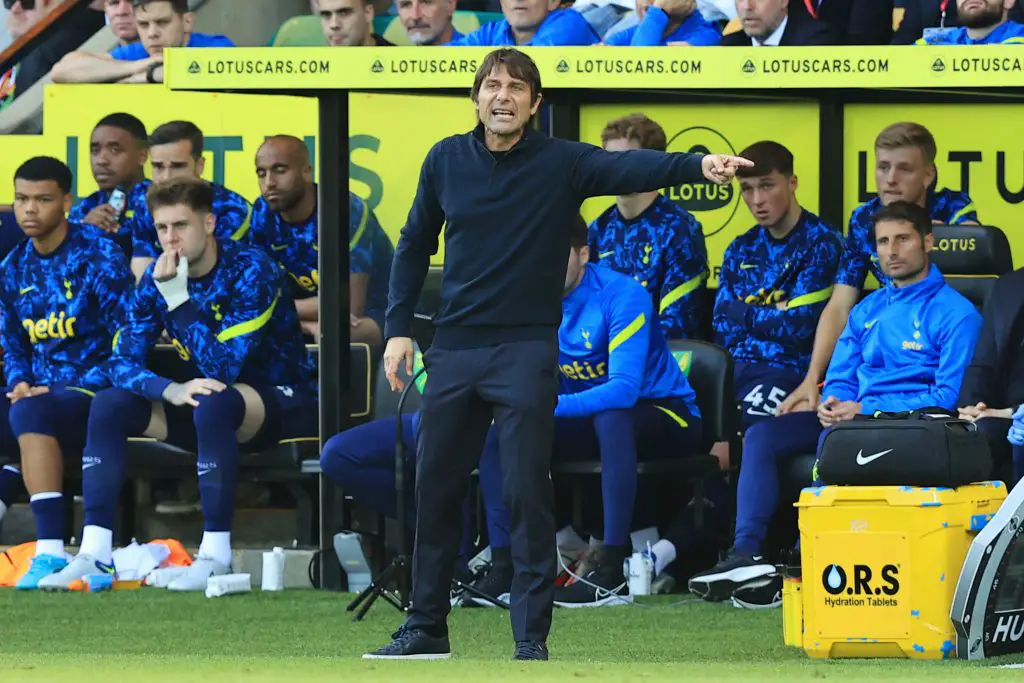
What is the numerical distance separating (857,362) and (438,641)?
2733mm

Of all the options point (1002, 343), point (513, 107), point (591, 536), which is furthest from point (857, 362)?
point (513, 107)

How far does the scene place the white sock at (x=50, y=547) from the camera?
8.67m

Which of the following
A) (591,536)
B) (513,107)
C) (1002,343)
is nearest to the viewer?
(513,107)

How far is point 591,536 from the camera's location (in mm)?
8555

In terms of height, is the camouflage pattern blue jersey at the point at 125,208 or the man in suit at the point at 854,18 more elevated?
the man in suit at the point at 854,18

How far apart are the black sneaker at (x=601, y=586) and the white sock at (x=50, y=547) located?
2.22m

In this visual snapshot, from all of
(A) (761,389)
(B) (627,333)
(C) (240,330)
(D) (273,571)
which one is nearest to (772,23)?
(A) (761,389)

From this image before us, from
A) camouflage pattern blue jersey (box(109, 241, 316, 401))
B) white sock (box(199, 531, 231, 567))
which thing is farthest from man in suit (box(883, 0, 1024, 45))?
white sock (box(199, 531, 231, 567))

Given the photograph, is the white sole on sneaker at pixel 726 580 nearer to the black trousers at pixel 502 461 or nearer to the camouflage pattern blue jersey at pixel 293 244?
the black trousers at pixel 502 461

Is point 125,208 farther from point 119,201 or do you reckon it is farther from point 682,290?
point 682,290

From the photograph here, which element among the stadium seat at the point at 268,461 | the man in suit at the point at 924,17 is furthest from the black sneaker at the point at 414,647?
the man in suit at the point at 924,17

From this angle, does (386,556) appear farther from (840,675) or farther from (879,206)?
(840,675)

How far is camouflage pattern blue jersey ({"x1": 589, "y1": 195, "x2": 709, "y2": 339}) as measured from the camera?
8.91 meters

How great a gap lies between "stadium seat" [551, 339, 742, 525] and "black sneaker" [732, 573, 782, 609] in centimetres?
69
